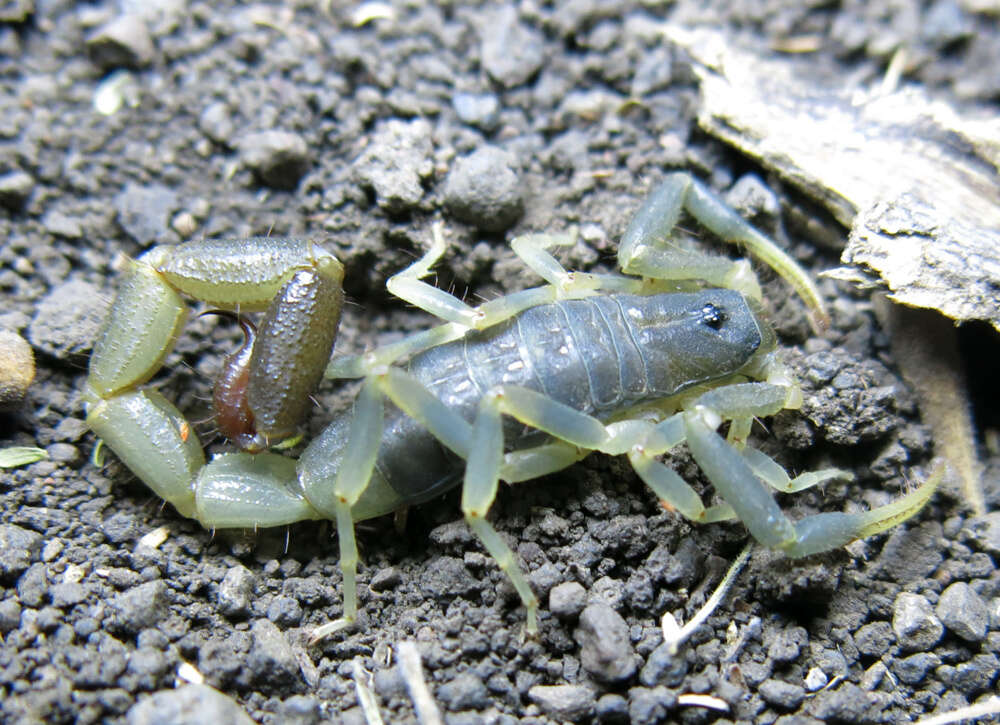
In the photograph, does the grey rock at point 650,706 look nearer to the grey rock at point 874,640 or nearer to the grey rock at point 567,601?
the grey rock at point 567,601

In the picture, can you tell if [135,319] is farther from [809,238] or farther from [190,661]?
[809,238]

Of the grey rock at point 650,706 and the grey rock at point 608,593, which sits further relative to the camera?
the grey rock at point 608,593

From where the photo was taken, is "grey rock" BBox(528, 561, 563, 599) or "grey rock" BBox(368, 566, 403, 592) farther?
"grey rock" BBox(368, 566, 403, 592)

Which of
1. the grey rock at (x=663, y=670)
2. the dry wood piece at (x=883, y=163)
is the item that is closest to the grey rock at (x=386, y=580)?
the grey rock at (x=663, y=670)

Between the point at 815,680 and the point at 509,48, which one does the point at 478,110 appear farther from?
the point at 815,680

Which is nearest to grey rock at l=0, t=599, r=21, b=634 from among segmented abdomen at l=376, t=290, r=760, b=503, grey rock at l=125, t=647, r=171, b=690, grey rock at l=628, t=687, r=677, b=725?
grey rock at l=125, t=647, r=171, b=690

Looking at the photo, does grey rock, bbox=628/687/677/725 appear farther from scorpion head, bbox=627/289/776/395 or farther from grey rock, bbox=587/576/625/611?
scorpion head, bbox=627/289/776/395

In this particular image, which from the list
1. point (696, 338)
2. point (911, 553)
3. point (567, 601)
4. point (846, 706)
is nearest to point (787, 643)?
point (846, 706)
